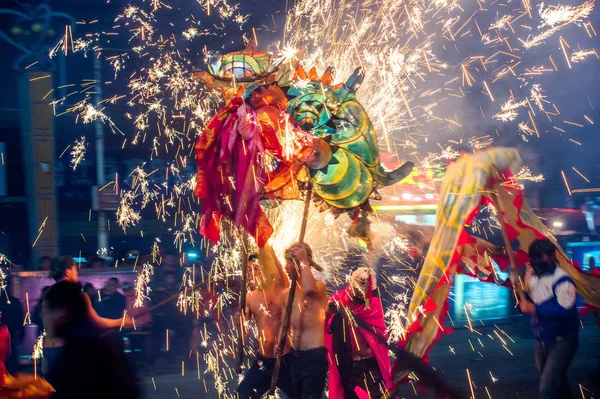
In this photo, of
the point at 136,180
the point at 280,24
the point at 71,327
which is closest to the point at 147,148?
the point at 136,180

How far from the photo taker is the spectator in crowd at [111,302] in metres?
7.00

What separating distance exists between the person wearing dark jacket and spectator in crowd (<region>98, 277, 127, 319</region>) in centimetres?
304

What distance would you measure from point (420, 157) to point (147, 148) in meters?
4.95

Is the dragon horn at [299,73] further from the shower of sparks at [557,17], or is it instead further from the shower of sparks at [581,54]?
the shower of sparks at [581,54]

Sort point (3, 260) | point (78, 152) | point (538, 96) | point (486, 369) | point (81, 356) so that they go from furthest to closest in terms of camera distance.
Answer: point (538, 96), point (78, 152), point (3, 260), point (486, 369), point (81, 356)

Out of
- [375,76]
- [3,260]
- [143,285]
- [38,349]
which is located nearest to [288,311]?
[38,349]

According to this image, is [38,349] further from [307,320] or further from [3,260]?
[3,260]

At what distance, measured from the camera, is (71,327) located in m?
3.86

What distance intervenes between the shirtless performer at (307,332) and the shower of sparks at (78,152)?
708 centimetres

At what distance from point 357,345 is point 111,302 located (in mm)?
3360

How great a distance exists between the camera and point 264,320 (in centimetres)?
456

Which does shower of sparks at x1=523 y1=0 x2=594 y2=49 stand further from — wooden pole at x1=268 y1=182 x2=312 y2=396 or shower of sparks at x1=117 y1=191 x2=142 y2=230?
shower of sparks at x1=117 y1=191 x2=142 y2=230

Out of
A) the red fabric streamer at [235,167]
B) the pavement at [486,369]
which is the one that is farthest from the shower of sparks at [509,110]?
the red fabric streamer at [235,167]

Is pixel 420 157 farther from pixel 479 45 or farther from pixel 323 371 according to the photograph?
pixel 323 371
